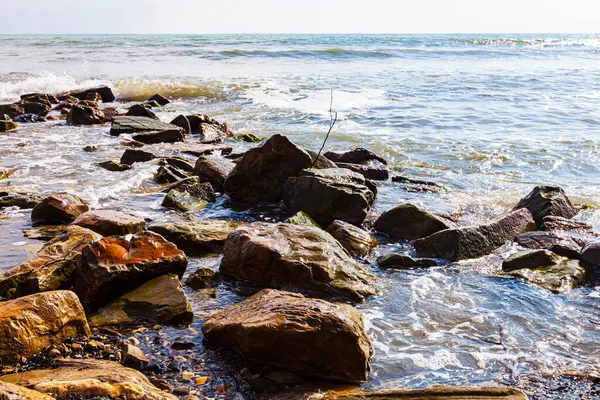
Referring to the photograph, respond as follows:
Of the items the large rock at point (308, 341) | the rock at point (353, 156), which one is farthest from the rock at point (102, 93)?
the large rock at point (308, 341)

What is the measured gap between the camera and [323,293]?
14.6 ft

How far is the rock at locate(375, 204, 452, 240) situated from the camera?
6059 millimetres

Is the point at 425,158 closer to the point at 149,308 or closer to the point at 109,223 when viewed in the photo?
the point at 109,223

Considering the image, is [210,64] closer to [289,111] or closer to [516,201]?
[289,111]

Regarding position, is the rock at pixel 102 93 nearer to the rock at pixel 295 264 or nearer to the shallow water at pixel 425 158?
the shallow water at pixel 425 158

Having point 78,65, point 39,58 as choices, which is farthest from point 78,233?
point 39,58

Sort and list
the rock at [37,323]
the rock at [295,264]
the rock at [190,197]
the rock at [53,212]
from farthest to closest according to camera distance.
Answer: the rock at [190,197], the rock at [53,212], the rock at [295,264], the rock at [37,323]

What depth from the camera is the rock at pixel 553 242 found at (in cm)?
551

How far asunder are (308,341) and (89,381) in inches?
48.2

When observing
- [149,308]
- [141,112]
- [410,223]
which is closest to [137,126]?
[141,112]

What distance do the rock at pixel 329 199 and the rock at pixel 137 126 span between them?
5.28 metres

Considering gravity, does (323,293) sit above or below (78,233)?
below

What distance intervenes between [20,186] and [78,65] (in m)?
23.4

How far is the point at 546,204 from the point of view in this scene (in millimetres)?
6719
